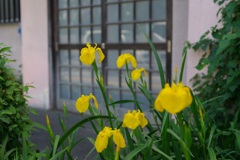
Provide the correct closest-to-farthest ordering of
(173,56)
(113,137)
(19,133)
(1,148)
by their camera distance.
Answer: (113,137), (1,148), (19,133), (173,56)

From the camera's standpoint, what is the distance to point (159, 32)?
5.28 m

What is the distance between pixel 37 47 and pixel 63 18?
0.79 m

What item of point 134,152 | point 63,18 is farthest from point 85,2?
point 134,152

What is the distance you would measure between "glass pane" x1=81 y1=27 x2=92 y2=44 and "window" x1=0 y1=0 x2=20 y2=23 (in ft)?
9.32

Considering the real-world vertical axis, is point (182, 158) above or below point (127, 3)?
below

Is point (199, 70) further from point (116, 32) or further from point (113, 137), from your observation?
point (113, 137)

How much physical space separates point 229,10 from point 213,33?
0.42 m

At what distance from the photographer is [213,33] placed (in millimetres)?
3951

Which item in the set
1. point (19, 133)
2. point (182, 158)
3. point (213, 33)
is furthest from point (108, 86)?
point (182, 158)

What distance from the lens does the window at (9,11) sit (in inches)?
344

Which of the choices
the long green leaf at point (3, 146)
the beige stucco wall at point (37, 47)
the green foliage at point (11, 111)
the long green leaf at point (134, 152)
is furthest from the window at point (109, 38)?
the long green leaf at point (134, 152)

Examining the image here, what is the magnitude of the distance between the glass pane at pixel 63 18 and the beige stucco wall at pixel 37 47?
0.87 ft

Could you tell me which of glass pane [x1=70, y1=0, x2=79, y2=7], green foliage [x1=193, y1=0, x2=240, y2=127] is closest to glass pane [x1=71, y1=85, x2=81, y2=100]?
glass pane [x1=70, y1=0, x2=79, y2=7]

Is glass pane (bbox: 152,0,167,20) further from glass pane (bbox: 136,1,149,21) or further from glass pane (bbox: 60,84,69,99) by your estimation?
glass pane (bbox: 60,84,69,99)
